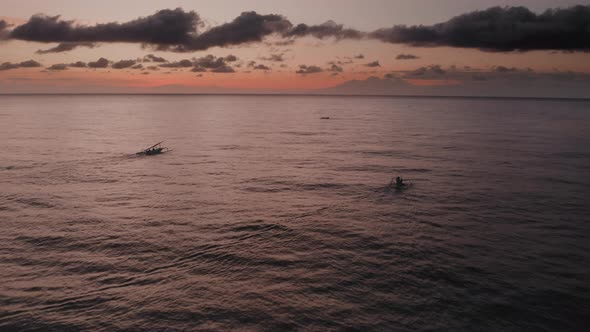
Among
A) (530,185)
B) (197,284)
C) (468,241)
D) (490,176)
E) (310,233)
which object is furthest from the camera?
(490,176)

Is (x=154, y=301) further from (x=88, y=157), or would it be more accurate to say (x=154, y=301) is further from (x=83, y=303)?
(x=88, y=157)

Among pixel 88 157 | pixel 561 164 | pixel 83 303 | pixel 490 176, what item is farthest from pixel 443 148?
pixel 83 303

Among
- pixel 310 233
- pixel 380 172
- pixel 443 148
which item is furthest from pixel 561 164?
pixel 310 233

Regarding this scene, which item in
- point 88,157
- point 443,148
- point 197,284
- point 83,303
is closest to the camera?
point 83,303

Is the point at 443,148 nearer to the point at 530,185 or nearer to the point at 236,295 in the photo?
the point at 530,185

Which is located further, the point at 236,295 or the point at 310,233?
the point at 310,233

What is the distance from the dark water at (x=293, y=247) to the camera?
93.7ft

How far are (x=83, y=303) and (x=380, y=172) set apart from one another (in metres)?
56.0

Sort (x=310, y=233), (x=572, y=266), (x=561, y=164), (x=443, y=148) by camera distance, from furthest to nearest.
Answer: (x=443, y=148)
(x=561, y=164)
(x=310, y=233)
(x=572, y=266)

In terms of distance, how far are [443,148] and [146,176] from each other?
248 feet

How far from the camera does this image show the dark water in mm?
28562

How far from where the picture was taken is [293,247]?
40500 millimetres

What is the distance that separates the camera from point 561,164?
81.8 metres

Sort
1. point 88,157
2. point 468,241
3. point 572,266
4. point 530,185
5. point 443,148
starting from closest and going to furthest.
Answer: point 572,266, point 468,241, point 530,185, point 88,157, point 443,148
